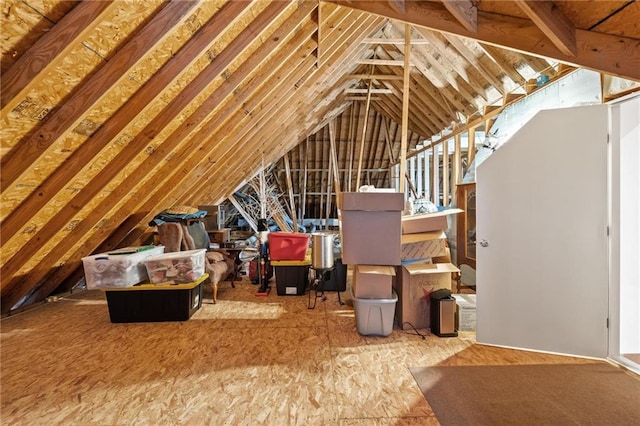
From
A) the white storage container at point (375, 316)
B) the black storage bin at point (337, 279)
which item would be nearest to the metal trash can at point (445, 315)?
the white storage container at point (375, 316)

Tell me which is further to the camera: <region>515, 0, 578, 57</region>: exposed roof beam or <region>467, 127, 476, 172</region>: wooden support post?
<region>467, 127, 476, 172</region>: wooden support post

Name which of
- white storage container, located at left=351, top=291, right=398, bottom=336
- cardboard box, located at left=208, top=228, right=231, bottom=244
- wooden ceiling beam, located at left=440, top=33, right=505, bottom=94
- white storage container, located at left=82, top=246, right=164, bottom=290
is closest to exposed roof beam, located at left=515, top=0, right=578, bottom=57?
white storage container, located at left=351, top=291, right=398, bottom=336

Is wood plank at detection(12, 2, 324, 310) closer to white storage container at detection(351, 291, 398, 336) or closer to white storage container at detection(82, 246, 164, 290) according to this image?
white storage container at detection(82, 246, 164, 290)

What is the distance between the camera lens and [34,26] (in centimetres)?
147

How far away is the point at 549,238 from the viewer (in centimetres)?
251

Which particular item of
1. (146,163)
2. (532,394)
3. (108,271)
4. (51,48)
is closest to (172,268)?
(108,271)

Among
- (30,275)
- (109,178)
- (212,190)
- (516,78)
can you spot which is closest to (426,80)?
(516,78)

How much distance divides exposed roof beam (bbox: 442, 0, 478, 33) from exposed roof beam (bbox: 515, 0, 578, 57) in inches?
11.5

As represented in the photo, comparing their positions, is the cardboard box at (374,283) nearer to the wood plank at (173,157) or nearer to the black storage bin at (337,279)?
the black storage bin at (337,279)

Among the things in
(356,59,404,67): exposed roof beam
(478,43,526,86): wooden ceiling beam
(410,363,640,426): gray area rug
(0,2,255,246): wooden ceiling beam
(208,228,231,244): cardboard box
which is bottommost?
(410,363,640,426): gray area rug

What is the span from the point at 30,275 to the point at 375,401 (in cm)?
387

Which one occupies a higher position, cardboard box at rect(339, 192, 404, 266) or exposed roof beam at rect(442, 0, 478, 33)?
exposed roof beam at rect(442, 0, 478, 33)

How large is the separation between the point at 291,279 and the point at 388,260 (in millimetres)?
1677

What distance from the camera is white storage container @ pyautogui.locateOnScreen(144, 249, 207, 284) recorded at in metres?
3.17
